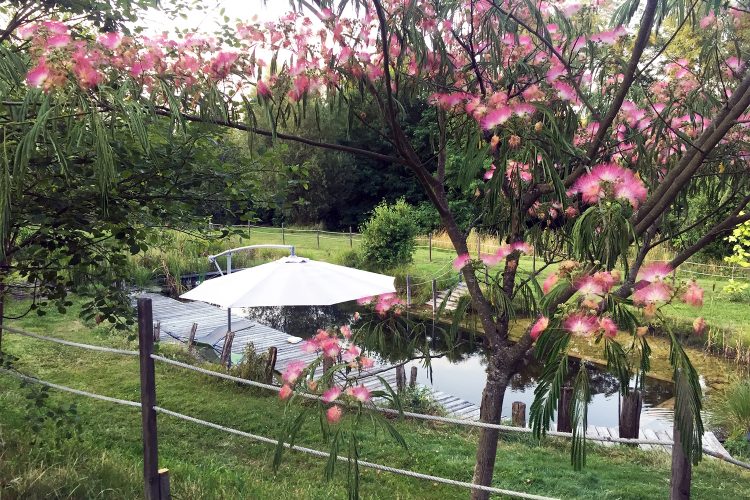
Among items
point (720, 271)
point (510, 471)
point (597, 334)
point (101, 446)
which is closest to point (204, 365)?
point (101, 446)

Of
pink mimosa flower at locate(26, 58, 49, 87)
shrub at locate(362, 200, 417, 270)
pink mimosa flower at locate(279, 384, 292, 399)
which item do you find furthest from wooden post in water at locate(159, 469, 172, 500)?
shrub at locate(362, 200, 417, 270)

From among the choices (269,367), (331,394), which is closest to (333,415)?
(331,394)

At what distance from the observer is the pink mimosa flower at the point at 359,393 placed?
1.54 m

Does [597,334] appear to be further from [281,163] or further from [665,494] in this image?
[665,494]

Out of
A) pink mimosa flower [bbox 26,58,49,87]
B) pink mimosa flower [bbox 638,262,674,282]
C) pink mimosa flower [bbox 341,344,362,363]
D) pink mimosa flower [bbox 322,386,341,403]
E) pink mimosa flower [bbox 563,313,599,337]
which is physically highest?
pink mimosa flower [bbox 26,58,49,87]

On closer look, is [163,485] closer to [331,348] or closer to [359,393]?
[331,348]

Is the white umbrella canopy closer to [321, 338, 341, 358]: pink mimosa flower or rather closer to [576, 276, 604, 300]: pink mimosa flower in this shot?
[321, 338, 341, 358]: pink mimosa flower

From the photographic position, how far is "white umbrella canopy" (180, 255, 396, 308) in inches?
244

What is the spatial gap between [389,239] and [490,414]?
13187 millimetres

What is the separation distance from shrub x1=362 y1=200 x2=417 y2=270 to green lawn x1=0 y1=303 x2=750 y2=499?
8.68 meters

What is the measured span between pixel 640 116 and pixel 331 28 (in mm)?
1258

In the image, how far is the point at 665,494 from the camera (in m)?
4.17

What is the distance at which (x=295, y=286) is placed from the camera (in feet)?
20.8

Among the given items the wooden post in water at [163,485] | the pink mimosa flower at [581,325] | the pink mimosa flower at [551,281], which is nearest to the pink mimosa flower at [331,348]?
the pink mimosa flower at [551,281]
